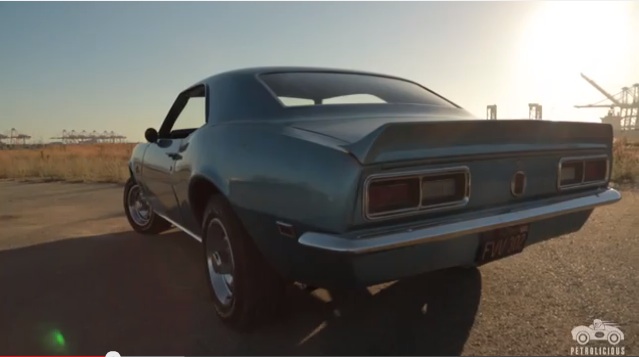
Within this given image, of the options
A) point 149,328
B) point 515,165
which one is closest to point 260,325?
point 149,328

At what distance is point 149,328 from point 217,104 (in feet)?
4.58

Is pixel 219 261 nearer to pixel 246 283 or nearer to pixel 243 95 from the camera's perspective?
pixel 246 283

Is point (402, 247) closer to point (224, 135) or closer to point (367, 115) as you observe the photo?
point (367, 115)

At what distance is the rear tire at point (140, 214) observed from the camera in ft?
15.7

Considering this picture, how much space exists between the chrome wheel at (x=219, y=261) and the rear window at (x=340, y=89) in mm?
828

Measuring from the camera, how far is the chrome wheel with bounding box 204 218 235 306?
8.45 ft

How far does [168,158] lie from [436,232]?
230 cm

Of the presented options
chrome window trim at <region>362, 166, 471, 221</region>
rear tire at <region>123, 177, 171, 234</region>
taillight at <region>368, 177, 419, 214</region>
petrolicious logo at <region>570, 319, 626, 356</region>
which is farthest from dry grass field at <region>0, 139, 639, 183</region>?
taillight at <region>368, 177, 419, 214</region>

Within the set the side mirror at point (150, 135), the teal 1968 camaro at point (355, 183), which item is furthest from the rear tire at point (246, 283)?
the side mirror at point (150, 135)

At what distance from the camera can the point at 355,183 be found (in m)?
1.75

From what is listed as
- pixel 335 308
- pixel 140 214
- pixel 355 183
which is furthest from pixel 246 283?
pixel 140 214

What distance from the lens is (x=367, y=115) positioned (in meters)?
2.68

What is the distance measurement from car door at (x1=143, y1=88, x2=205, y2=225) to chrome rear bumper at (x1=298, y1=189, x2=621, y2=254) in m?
1.71

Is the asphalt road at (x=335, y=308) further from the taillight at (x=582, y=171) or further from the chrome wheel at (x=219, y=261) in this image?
the taillight at (x=582, y=171)
